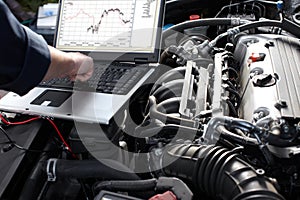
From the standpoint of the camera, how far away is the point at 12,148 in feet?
2.81

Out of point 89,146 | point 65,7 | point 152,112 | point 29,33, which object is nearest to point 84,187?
point 89,146

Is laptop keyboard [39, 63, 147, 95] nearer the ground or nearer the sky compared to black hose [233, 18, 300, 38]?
nearer the ground

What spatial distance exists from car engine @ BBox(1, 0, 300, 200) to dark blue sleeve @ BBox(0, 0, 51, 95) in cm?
15

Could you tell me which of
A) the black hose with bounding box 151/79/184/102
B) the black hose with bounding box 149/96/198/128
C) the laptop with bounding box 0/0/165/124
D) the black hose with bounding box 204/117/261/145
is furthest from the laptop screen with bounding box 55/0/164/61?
the black hose with bounding box 204/117/261/145

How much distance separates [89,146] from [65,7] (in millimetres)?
505

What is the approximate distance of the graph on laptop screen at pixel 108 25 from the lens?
104 centimetres

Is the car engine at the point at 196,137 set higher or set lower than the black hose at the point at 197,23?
lower

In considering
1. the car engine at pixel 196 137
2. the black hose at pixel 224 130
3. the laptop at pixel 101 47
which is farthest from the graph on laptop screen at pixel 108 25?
the black hose at pixel 224 130

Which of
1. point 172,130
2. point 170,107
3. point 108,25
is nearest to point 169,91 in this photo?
point 170,107

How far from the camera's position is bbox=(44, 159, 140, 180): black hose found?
770 mm

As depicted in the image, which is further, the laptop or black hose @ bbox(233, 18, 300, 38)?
black hose @ bbox(233, 18, 300, 38)

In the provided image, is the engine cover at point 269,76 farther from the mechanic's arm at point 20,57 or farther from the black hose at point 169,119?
the mechanic's arm at point 20,57

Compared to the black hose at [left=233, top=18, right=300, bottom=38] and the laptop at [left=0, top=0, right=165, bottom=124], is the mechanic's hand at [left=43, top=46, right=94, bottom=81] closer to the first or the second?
the laptop at [left=0, top=0, right=165, bottom=124]

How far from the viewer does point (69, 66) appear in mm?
888
